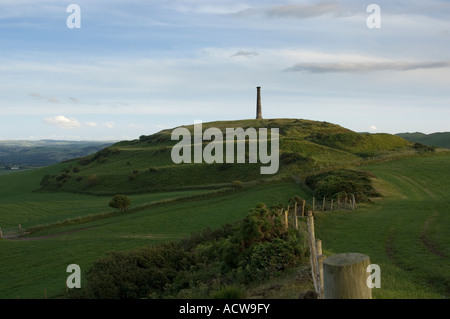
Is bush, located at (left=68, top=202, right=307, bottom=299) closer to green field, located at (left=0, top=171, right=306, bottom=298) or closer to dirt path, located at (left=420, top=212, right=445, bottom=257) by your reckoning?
green field, located at (left=0, top=171, right=306, bottom=298)

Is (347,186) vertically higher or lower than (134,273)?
higher

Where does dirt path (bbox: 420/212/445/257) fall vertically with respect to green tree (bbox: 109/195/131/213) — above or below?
above

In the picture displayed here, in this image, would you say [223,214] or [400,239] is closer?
[400,239]

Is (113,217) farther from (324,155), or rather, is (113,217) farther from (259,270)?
(324,155)

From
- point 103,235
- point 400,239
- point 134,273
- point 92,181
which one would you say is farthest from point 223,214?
point 92,181

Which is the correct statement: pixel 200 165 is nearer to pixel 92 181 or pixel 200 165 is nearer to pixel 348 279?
pixel 92 181

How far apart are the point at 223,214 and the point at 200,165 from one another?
3864cm

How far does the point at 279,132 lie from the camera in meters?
115

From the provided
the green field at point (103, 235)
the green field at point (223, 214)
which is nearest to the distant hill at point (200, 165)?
the green field at point (223, 214)

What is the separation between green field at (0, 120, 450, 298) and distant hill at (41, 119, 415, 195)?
351mm

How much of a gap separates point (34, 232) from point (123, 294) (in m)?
32.1

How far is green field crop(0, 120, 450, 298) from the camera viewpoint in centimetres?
2059

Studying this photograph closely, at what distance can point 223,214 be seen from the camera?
4109cm

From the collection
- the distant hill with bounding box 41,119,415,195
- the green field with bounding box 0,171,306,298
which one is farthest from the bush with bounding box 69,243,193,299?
the distant hill with bounding box 41,119,415,195
